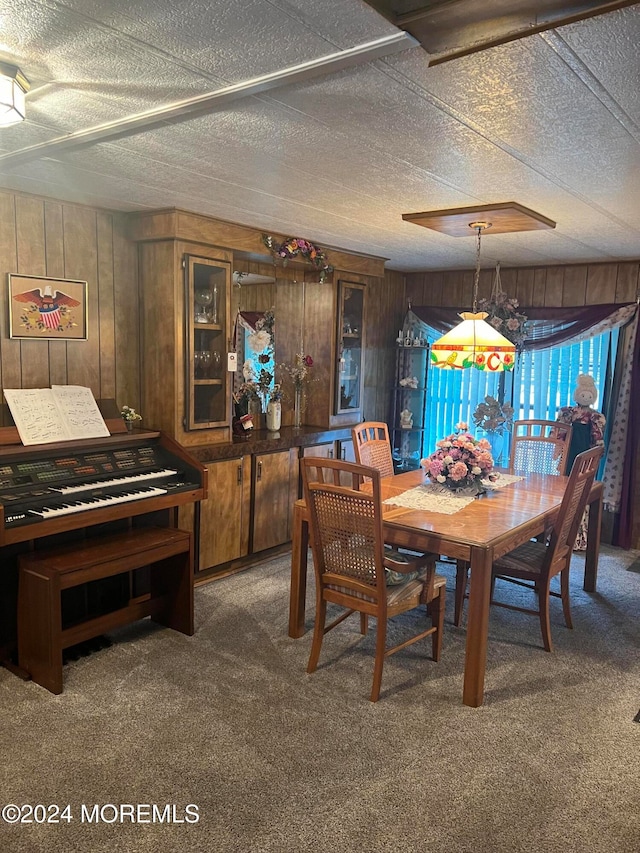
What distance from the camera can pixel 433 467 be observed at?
3816mm

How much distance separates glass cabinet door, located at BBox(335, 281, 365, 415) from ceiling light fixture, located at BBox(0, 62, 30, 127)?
3.52 meters

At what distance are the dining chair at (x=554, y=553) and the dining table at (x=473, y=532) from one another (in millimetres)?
100

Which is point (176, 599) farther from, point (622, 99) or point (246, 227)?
point (622, 99)

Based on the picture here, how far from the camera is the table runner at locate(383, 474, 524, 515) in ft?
11.4

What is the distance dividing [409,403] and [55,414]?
143 inches

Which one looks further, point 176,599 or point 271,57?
point 176,599

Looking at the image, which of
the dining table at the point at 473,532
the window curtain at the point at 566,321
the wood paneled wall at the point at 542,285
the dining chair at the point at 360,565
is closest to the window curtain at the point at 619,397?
the window curtain at the point at 566,321

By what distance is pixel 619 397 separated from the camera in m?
5.28

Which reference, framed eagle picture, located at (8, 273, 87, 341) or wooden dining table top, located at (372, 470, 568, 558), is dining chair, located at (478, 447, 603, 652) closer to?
wooden dining table top, located at (372, 470, 568, 558)

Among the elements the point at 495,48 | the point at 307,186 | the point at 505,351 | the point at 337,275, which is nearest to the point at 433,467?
the point at 505,351

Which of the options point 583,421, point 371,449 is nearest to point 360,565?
point 371,449

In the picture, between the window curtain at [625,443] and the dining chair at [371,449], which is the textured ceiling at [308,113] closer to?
the dining chair at [371,449]

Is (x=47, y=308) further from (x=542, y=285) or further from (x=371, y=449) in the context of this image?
(x=542, y=285)

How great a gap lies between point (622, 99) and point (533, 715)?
2.38 m
